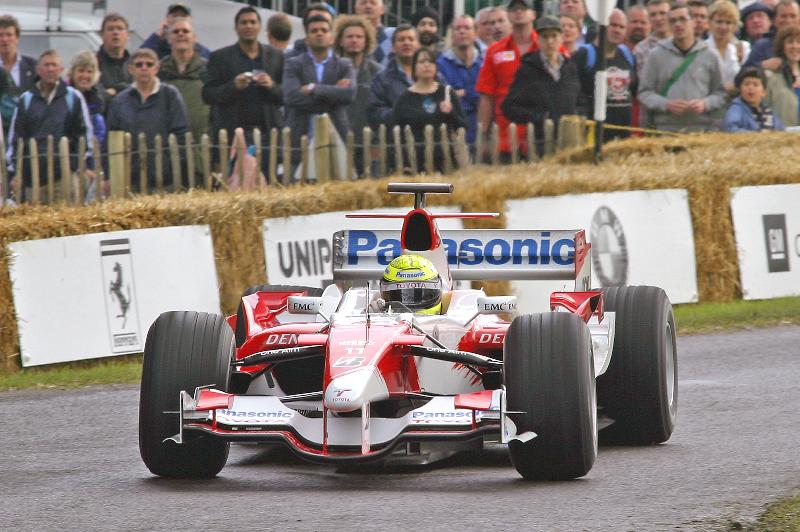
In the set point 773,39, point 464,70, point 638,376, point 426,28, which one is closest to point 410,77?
point 464,70

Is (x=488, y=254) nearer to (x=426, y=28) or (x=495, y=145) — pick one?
(x=495, y=145)

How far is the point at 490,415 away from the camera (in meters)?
7.21

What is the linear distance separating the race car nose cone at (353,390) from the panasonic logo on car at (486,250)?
2306 mm

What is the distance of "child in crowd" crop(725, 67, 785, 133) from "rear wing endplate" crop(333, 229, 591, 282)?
756 cm

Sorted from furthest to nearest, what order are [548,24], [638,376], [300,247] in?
[548,24] < [300,247] < [638,376]

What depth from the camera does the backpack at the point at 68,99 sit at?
45.0 feet

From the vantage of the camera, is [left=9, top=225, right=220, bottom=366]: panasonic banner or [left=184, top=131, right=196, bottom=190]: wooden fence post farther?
[left=184, top=131, right=196, bottom=190]: wooden fence post

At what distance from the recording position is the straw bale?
40.1 ft

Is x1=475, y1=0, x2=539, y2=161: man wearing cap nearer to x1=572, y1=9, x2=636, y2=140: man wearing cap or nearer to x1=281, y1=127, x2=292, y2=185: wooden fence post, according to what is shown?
x1=572, y1=9, x2=636, y2=140: man wearing cap

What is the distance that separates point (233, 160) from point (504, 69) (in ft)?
9.80

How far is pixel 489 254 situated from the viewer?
9719 mm

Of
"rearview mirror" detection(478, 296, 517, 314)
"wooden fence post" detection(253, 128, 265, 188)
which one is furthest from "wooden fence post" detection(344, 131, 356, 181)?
"rearview mirror" detection(478, 296, 517, 314)

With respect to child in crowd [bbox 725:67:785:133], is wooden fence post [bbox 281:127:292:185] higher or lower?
lower

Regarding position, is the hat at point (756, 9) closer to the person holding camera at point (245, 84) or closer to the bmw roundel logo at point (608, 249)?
the bmw roundel logo at point (608, 249)
